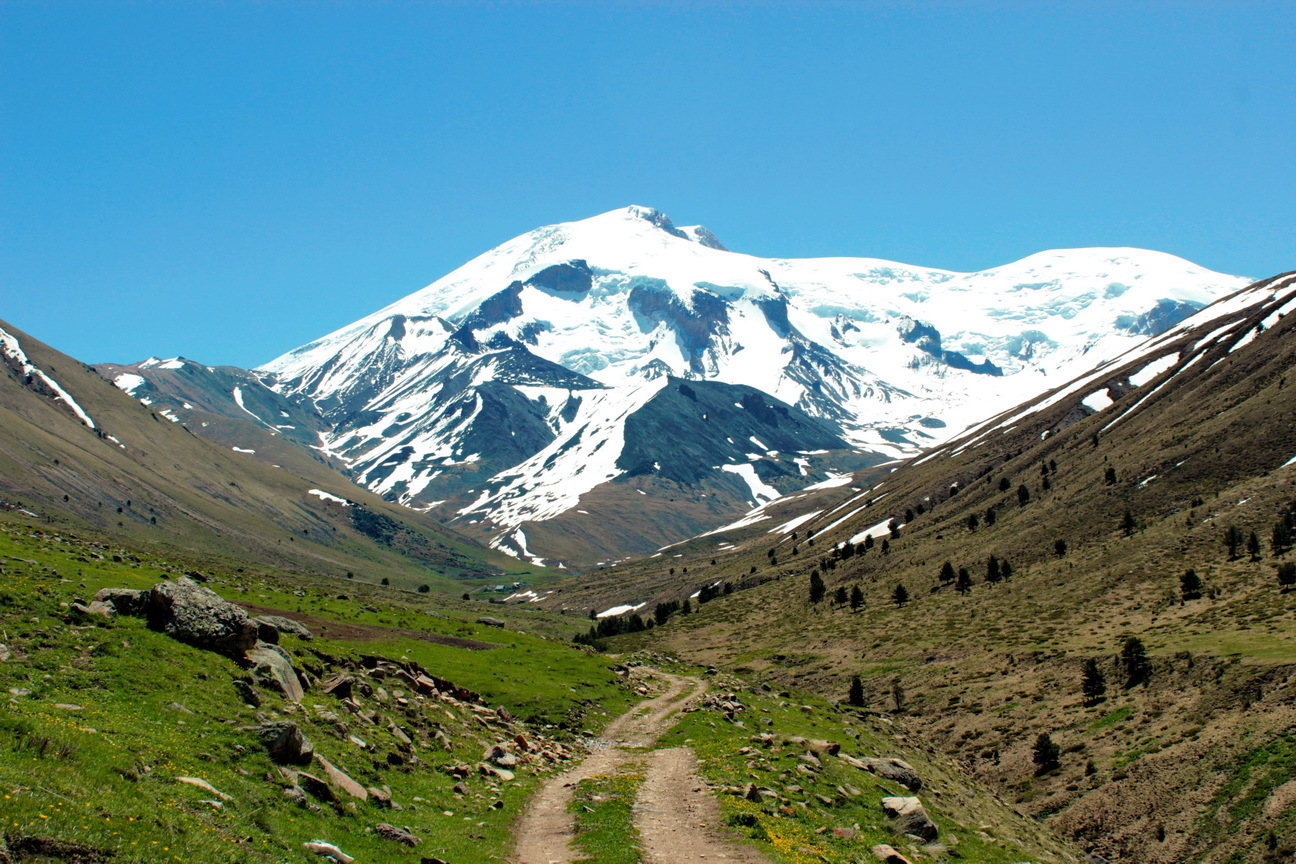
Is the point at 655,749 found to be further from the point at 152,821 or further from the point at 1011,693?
the point at 1011,693

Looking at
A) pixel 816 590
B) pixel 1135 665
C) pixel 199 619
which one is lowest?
pixel 199 619

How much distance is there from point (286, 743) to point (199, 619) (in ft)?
27.4

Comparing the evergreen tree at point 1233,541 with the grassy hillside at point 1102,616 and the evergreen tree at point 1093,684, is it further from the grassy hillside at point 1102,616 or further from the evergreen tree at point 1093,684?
the evergreen tree at point 1093,684

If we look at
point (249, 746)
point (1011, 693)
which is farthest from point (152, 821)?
point (1011, 693)

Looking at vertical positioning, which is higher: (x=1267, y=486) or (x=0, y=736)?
(x=1267, y=486)

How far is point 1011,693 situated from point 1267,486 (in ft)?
162

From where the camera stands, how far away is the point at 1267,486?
92562 millimetres

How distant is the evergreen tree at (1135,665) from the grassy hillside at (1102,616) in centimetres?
26

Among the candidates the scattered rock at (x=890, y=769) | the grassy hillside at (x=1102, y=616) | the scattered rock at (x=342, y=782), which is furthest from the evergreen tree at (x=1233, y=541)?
the scattered rock at (x=342, y=782)

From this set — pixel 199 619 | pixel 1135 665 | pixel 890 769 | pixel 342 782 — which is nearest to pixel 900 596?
pixel 1135 665

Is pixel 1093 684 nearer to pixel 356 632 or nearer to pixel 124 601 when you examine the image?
pixel 356 632

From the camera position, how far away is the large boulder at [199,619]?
2839cm

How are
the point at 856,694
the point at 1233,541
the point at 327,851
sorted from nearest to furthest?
the point at 327,851 < the point at 856,694 < the point at 1233,541

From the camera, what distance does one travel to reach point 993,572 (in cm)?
10800
